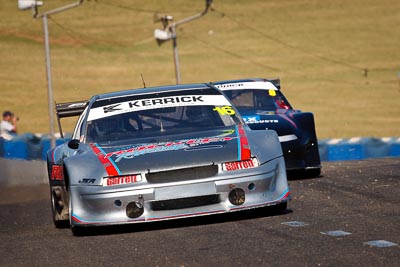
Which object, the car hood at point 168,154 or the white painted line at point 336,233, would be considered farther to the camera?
the car hood at point 168,154

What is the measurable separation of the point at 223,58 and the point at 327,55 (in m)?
5.89

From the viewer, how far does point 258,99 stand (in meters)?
15.3

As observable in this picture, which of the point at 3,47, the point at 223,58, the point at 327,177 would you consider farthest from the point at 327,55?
the point at 327,177

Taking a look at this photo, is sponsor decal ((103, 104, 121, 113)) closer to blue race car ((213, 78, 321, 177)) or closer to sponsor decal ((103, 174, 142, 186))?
sponsor decal ((103, 174, 142, 186))

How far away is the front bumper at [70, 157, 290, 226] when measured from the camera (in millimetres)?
8625

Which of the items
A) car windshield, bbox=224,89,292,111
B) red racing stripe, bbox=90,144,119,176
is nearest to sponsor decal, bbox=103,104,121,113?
red racing stripe, bbox=90,144,119,176

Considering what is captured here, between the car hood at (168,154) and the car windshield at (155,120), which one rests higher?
the car windshield at (155,120)

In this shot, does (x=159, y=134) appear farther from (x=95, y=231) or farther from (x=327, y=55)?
(x=327, y=55)

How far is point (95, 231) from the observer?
30.5ft

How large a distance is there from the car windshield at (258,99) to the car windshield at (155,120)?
4770mm

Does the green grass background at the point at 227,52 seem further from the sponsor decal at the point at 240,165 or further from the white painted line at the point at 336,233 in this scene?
the white painted line at the point at 336,233

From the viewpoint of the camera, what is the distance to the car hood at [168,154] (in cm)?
870

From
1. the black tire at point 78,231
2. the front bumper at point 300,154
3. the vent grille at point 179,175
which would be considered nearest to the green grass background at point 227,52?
the front bumper at point 300,154

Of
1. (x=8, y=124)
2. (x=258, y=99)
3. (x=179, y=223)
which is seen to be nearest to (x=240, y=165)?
A: (x=179, y=223)
